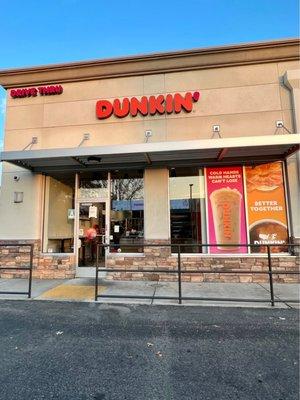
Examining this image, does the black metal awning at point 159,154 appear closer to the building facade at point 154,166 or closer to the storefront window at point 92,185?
the building facade at point 154,166

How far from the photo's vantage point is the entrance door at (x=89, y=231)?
9797mm

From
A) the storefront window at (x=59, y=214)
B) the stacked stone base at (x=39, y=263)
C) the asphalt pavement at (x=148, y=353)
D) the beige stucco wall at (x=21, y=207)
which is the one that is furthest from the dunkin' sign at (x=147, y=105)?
the asphalt pavement at (x=148, y=353)

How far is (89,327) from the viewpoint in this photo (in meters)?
5.11

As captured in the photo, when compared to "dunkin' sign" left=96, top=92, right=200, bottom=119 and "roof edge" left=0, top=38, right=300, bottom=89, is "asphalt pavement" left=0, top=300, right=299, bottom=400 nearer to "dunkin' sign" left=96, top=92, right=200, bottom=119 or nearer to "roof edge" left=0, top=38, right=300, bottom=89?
"dunkin' sign" left=96, top=92, right=200, bottom=119

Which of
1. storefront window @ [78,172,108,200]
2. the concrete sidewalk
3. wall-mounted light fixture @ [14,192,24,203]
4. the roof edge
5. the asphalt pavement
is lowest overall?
the asphalt pavement

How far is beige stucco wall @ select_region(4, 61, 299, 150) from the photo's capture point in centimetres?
936

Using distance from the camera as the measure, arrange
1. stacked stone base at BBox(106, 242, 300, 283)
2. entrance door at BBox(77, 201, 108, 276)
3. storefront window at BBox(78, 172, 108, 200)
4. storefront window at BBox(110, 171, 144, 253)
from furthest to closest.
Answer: storefront window at BBox(78, 172, 108, 200)
entrance door at BBox(77, 201, 108, 276)
storefront window at BBox(110, 171, 144, 253)
stacked stone base at BBox(106, 242, 300, 283)

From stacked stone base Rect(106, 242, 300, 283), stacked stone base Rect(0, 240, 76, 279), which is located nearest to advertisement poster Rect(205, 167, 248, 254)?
stacked stone base Rect(106, 242, 300, 283)

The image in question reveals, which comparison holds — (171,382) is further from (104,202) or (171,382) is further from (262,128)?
(262,128)

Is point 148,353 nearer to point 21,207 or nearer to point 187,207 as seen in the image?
point 187,207

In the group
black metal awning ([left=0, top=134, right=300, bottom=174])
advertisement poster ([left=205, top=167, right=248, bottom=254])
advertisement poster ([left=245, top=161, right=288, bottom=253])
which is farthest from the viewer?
advertisement poster ([left=205, top=167, right=248, bottom=254])

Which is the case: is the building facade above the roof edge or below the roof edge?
below

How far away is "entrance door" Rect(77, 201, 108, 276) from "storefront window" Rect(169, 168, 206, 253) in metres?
2.17

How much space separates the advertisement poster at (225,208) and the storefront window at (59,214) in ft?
14.4
